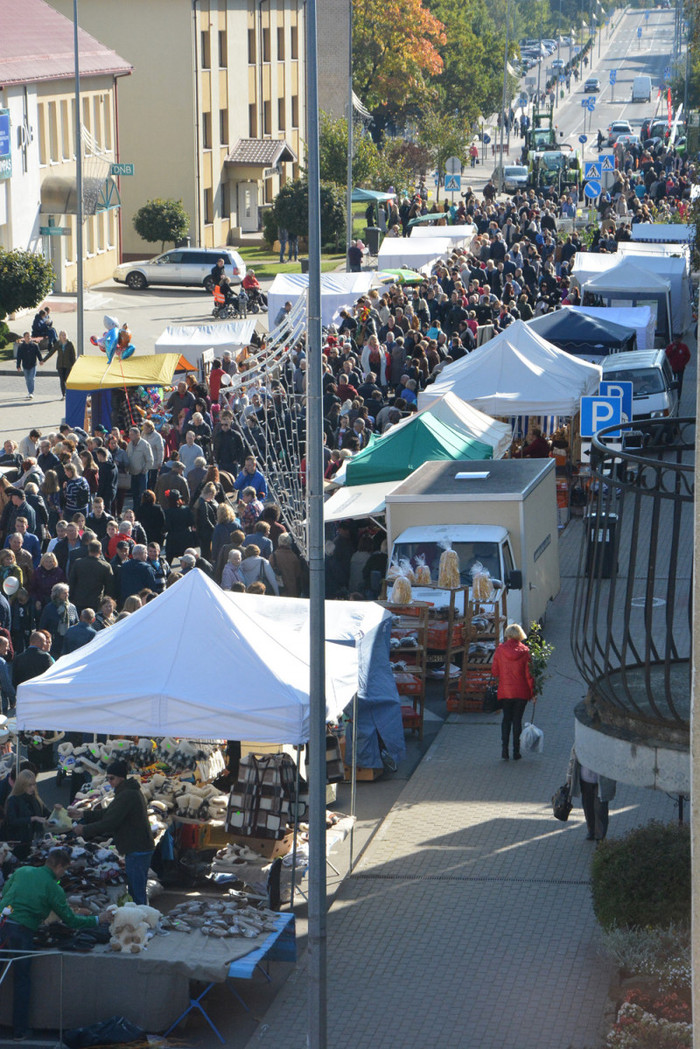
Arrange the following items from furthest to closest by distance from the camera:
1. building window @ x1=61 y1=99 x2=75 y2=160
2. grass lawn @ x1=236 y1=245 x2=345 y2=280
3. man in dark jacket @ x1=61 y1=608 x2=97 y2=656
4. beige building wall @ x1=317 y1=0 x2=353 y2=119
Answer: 1. beige building wall @ x1=317 y1=0 x2=353 y2=119
2. grass lawn @ x1=236 y1=245 x2=345 y2=280
3. building window @ x1=61 y1=99 x2=75 y2=160
4. man in dark jacket @ x1=61 y1=608 x2=97 y2=656

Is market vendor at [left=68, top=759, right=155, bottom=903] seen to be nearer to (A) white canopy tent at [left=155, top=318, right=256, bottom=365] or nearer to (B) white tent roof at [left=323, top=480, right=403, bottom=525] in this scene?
(B) white tent roof at [left=323, top=480, right=403, bottom=525]

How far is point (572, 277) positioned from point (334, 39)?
40.9 meters

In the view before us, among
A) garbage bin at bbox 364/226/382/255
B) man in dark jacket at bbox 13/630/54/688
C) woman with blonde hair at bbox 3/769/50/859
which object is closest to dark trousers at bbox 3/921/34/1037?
woman with blonde hair at bbox 3/769/50/859

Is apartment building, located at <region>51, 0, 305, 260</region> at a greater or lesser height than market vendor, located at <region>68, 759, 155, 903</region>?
greater

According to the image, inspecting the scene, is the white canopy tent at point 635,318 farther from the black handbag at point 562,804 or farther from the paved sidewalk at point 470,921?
the black handbag at point 562,804

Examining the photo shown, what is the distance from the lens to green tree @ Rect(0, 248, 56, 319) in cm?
3544

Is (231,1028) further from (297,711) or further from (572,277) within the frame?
(572,277)

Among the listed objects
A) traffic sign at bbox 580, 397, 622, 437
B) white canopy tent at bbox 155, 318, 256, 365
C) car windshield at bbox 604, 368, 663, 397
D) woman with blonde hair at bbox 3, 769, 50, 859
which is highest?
traffic sign at bbox 580, 397, 622, 437

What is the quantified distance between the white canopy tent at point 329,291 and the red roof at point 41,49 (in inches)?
564

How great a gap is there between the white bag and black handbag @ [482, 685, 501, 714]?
1172 millimetres

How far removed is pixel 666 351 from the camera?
30828 millimetres

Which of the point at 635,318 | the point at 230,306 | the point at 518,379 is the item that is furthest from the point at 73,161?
the point at 518,379

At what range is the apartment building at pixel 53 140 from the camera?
43875mm

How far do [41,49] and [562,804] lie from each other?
1544 inches
